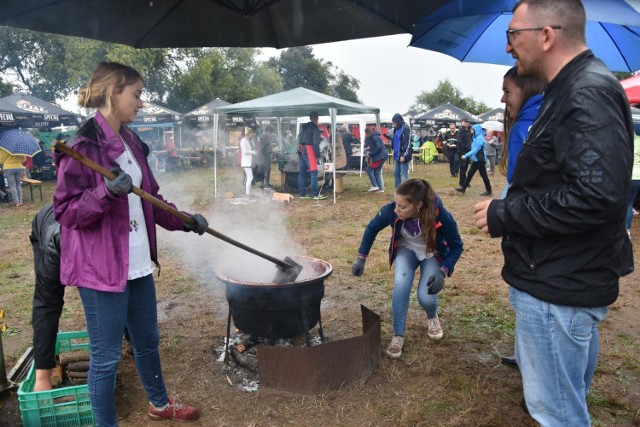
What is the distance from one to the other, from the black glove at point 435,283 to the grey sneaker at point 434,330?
0.68 meters

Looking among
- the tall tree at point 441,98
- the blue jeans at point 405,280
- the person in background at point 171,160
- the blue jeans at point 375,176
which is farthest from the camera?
the tall tree at point 441,98

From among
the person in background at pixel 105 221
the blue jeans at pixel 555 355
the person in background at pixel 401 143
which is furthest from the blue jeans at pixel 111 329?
the person in background at pixel 401 143

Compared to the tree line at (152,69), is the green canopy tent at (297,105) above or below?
below

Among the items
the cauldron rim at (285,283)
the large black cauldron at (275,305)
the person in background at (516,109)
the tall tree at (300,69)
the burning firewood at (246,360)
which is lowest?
the burning firewood at (246,360)

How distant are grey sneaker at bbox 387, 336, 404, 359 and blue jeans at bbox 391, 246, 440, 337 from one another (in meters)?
0.04

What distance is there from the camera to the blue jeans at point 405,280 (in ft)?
12.1

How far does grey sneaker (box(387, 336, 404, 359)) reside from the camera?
376cm

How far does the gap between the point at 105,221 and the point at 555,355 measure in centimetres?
198

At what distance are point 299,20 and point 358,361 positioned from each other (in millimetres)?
2875

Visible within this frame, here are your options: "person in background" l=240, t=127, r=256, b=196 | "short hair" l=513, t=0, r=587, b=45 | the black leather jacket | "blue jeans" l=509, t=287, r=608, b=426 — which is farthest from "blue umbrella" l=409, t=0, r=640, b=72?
"person in background" l=240, t=127, r=256, b=196

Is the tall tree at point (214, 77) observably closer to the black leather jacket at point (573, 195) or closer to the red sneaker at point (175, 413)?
the red sneaker at point (175, 413)

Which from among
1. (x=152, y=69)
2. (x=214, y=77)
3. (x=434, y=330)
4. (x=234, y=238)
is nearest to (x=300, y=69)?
(x=214, y=77)

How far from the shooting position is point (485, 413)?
303 centimetres

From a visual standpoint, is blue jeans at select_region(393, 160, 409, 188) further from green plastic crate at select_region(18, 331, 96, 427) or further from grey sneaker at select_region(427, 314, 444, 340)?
green plastic crate at select_region(18, 331, 96, 427)
